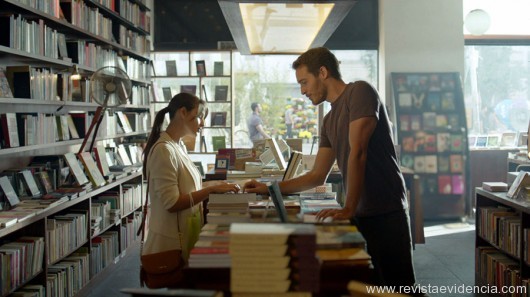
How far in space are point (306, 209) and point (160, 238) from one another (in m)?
0.78

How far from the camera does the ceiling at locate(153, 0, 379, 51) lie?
30.5 ft

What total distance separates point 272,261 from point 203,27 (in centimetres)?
805

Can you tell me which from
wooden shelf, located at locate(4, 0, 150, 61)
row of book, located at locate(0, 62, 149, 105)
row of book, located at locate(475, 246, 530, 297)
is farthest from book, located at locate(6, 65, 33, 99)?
row of book, located at locate(475, 246, 530, 297)

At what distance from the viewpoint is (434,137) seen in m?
8.81

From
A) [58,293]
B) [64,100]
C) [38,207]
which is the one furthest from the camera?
[64,100]

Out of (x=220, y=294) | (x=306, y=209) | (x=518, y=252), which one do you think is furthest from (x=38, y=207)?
(x=518, y=252)

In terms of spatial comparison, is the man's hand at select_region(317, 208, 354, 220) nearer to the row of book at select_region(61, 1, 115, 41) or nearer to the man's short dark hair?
the man's short dark hair

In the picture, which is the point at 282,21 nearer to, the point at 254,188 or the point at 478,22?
the point at 254,188

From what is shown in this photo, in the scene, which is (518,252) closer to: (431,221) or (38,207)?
(38,207)

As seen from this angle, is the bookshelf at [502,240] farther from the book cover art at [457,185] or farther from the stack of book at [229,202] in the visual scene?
the book cover art at [457,185]

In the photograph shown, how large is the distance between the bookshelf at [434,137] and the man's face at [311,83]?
604 centimetres

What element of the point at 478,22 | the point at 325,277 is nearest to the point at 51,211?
the point at 325,277

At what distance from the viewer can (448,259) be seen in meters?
6.30

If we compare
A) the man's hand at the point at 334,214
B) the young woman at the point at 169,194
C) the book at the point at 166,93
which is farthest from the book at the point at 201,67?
the man's hand at the point at 334,214
